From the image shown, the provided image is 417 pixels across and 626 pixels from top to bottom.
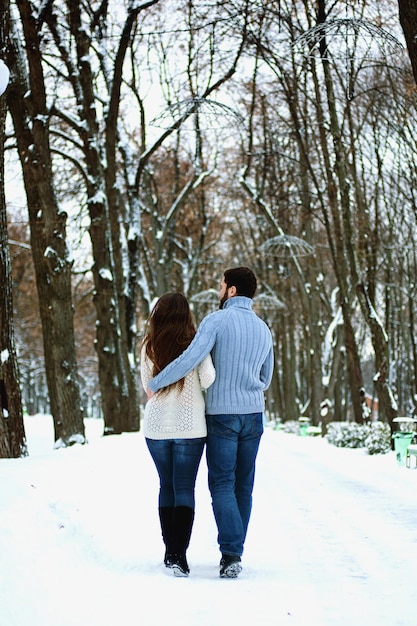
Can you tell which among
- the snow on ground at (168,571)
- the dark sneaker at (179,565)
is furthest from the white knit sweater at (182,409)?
the snow on ground at (168,571)

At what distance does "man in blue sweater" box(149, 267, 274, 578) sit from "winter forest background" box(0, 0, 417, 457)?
12.3 ft

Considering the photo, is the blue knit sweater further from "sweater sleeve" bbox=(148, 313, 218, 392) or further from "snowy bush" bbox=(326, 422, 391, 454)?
"snowy bush" bbox=(326, 422, 391, 454)

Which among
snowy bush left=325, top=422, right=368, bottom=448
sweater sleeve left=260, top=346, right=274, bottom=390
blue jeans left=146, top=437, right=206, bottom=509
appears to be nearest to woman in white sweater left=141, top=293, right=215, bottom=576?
blue jeans left=146, top=437, right=206, bottom=509

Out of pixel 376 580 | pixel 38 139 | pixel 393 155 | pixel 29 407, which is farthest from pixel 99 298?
pixel 29 407

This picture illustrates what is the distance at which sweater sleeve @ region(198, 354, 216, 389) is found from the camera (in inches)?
197

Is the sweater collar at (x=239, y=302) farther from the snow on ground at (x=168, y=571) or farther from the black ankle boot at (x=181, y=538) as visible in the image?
A: the snow on ground at (x=168, y=571)

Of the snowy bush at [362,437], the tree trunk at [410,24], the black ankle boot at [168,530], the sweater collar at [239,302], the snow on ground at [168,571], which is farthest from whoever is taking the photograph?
the snowy bush at [362,437]

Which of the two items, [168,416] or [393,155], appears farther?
[393,155]

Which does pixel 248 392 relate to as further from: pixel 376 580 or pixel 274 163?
pixel 274 163

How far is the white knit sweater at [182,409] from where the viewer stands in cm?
495

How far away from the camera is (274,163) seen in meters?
28.0

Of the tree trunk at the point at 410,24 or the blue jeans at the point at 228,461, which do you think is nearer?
the blue jeans at the point at 228,461

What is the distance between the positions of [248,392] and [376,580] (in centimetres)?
138

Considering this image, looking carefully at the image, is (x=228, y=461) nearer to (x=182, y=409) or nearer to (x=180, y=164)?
(x=182, y=409)
